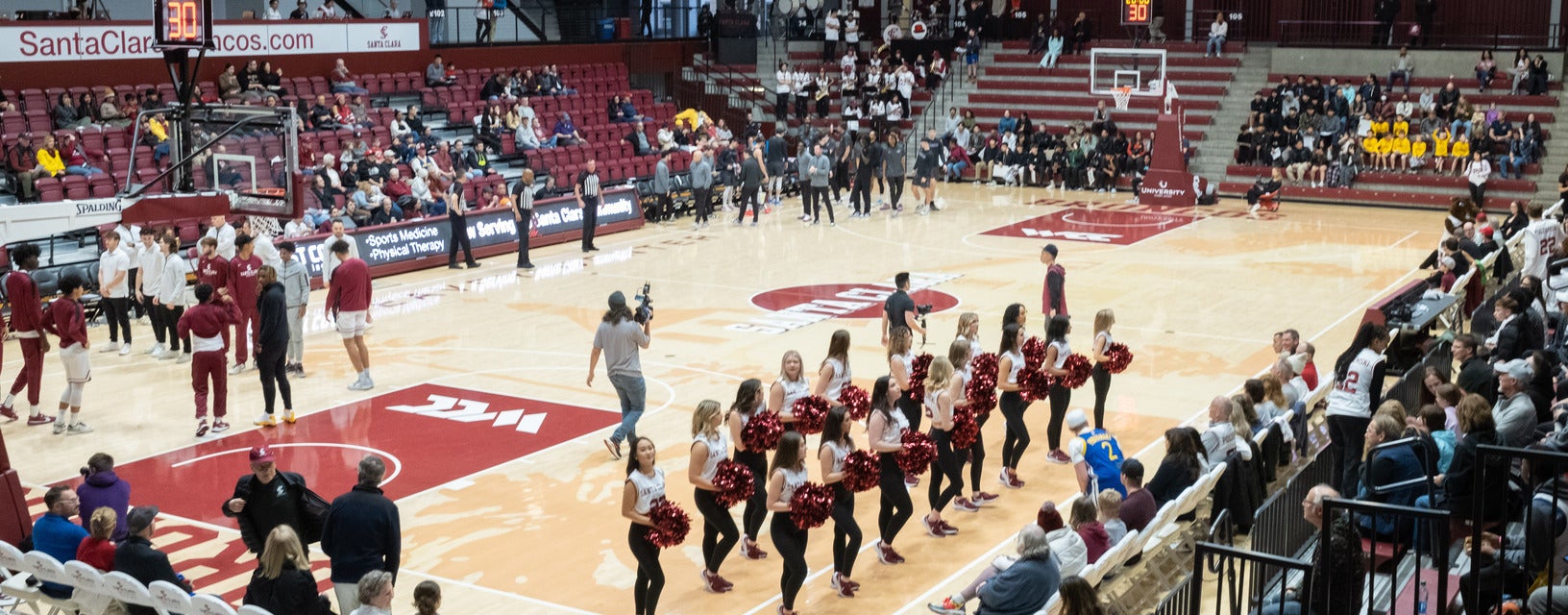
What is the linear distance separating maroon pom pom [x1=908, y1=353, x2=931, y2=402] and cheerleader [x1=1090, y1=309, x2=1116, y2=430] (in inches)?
70.4

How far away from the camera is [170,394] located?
16125 millimetres

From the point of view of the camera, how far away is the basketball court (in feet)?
37.0

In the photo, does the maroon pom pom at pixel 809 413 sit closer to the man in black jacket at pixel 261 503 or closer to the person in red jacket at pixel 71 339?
the man in black jacket at pixel 261 503

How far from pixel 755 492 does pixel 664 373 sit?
6.20m

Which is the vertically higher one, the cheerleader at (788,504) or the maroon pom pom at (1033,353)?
the maroon pom pom at (1033,353)

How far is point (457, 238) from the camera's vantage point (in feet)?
78.6

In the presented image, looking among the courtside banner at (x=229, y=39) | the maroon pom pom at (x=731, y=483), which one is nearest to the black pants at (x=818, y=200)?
the courtside banner at (x=229, y=39)

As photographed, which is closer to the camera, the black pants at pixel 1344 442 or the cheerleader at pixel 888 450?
the cheerleader at pixel 888 450

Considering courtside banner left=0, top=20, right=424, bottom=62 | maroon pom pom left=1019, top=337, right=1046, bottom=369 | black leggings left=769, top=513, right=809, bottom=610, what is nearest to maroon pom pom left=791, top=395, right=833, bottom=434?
black leggings left=769, top=513, right=809, bottom=610

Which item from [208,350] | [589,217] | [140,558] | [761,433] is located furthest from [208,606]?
[589,217]

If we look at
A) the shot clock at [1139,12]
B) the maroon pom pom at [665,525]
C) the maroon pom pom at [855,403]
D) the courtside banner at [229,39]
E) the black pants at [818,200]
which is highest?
the shot clock at [1139,12]

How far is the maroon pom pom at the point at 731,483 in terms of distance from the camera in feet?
32.6

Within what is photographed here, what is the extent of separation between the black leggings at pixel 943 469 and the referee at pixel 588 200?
46.7 feet

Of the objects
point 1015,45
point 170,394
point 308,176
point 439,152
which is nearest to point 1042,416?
point 170,394
